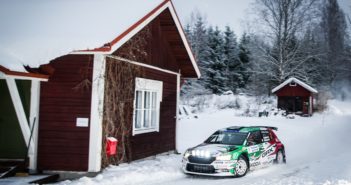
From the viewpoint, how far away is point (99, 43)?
29.5 ft

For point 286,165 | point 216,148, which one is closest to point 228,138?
point 216,148

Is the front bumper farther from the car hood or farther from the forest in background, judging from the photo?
the forest in background

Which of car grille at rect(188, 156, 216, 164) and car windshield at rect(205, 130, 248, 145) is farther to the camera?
car windshield at rect(205, 130, 248, 145)

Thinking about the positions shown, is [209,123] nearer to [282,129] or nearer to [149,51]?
[282,129]

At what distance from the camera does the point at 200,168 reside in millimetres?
9781

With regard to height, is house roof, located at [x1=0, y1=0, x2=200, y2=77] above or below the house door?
above

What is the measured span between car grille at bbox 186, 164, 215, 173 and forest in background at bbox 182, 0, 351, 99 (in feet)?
89.3

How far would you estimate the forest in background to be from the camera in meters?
35.8

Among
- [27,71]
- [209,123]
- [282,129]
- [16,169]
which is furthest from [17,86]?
[282,129]

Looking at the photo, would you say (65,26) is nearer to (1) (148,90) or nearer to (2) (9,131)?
(2) (9,131)

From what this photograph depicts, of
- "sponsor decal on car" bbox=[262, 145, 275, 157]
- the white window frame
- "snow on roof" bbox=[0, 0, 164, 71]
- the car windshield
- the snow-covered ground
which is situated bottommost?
the snow-covered ground

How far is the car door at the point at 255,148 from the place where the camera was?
34.0ft

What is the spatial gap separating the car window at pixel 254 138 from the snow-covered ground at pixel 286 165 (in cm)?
82

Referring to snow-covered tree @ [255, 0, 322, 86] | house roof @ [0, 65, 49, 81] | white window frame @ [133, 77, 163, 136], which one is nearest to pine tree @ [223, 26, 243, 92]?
snow-covered tree @ [255, 0, 322, 86]
